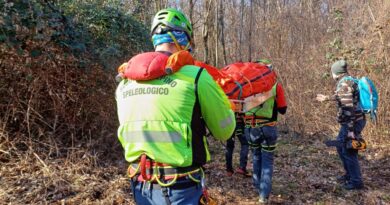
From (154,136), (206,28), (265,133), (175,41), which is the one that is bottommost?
(265,133)

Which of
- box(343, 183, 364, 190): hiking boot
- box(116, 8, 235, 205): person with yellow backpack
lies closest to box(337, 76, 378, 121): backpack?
box(343, 183, 364, 190): hiking boot

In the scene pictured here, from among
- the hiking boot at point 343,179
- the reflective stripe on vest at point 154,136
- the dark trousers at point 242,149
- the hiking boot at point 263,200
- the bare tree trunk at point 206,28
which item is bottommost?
the hiking boot at point 343,179

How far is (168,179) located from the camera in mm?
2369

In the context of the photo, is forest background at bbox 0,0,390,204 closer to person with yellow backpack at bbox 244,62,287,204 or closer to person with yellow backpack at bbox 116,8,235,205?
person with yellow backpack at bbox 244,62,287,204

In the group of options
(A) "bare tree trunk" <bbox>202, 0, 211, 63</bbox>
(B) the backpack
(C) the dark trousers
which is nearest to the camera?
(B) the backpack

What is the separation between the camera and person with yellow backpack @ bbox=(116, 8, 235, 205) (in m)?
2.33

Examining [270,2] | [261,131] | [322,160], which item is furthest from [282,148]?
[270,2]

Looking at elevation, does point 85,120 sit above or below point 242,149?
above

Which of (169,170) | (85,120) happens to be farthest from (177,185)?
(85,120)

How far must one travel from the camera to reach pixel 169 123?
2.33 meters

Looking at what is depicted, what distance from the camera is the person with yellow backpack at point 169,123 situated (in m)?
2.33

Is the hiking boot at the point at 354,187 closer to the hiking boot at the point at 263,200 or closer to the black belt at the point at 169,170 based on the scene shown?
the hiking boot at the point at 263,200

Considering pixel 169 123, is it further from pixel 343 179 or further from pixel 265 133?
Answer: pixel 343 179

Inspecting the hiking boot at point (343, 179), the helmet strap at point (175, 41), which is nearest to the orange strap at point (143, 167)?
the helmet strap at point (175, 41)
